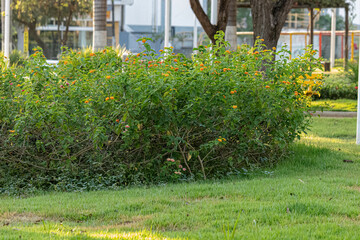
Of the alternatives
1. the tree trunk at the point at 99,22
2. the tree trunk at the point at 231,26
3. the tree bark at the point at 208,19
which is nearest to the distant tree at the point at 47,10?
the tree trunk at the point at 99,22

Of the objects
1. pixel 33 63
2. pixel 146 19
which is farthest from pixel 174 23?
pixel 33 63

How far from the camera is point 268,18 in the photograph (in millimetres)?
11242

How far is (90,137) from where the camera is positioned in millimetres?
6641

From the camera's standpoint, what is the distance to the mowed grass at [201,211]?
174 inches

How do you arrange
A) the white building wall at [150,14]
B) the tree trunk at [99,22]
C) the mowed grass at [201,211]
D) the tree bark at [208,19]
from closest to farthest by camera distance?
1. the mowed grass at [201,211]
2. the tree bark at [208,19]
3. the tree trunk at [99,22]
4. the white building wall at [150,14]

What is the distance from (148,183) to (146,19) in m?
48.2

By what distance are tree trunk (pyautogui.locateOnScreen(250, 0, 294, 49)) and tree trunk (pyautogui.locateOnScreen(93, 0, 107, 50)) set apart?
5.64 m

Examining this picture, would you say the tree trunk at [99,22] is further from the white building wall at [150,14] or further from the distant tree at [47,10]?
the white building wall at [150,14]

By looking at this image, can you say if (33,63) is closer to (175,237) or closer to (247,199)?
(247,199)

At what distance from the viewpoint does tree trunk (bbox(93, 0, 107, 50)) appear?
15.6m

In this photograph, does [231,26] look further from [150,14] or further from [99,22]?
[150,14]

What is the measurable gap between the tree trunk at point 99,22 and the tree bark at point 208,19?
4386 millimetres

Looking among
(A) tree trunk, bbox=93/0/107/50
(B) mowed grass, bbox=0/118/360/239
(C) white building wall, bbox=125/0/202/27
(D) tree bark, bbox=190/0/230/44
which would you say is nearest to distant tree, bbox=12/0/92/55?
(C) white building wall, bbox=125/0/202/27

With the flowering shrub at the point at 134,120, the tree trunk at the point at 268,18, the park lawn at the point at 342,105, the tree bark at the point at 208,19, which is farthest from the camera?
the park lawn at the point at 342,105
